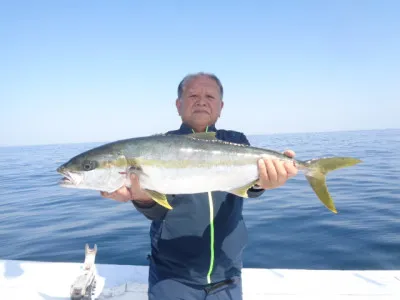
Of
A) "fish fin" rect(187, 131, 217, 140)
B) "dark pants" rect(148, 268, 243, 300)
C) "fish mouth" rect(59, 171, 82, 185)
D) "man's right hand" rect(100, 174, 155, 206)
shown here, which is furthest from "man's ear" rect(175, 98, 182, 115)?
"dark pants" rect(148, 268, 243, 300)

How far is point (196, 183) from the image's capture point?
3869 mm

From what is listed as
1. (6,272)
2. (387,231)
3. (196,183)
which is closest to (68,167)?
(196,183)

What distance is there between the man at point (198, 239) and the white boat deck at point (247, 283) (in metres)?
1.33

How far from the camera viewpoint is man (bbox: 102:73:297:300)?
13.4 feet

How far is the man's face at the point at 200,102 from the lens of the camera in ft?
15.9

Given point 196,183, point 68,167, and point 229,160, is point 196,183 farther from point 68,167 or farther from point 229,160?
point 68,167

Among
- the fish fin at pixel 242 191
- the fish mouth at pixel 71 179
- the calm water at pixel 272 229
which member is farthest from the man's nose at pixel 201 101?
the calm water at pixel 272 229

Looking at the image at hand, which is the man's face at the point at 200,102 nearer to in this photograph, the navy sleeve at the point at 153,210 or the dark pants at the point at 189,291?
the navy sleeve at the point at 153,210

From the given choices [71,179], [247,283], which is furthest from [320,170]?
[71,179]

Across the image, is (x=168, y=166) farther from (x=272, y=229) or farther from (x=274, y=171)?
(x=272, y=229)

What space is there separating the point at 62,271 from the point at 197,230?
3.56 m

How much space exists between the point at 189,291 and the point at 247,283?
2024 mm

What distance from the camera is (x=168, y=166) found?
12.8 ft

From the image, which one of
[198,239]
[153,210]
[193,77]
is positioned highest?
[193,77]
